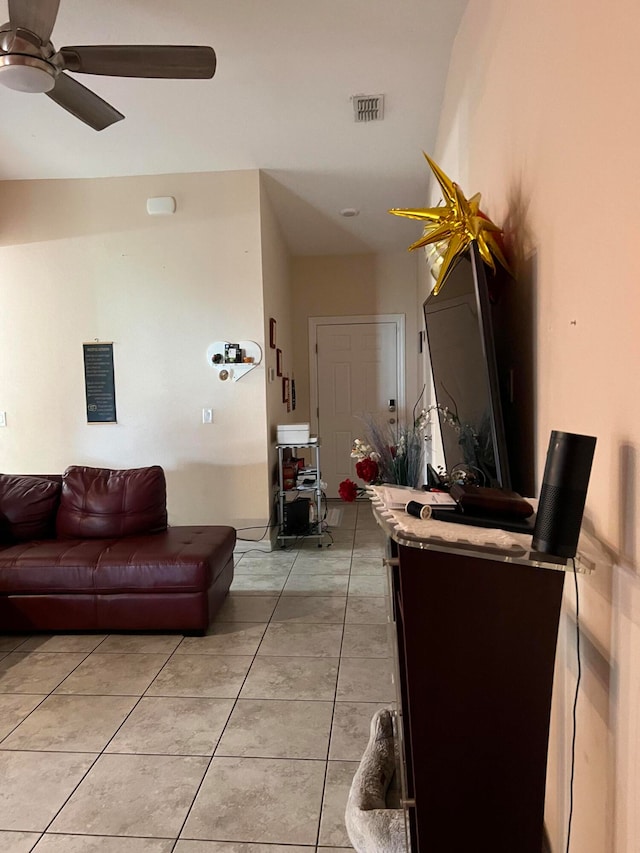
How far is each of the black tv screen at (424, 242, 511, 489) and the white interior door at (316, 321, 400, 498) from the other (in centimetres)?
419

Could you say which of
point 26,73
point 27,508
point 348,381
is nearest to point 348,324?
A: point 348,381

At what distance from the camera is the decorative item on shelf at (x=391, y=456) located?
1.92 metres

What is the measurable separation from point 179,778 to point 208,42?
3320mm

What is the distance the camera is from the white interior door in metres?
6.36

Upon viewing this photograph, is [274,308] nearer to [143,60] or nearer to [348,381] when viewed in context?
[348,381]

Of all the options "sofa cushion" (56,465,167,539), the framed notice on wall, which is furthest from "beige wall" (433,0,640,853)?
the framed notice on wall

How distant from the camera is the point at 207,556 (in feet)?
9.70

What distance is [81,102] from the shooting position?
2.59 meters

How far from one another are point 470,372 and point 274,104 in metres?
2.60

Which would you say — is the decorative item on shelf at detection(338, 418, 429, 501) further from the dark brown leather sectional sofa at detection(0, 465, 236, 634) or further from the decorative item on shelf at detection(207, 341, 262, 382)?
the decorative item on shelf at detection(207, 341, 262, 382)

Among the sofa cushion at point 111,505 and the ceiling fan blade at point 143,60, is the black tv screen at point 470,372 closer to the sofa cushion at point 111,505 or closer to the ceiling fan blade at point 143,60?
the ceiling fan blade at point 143,60

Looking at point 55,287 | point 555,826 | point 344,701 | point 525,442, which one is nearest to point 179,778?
Answer: point 344,701

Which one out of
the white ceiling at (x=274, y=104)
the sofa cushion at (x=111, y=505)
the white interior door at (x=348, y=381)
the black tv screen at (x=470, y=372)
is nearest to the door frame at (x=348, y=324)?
the white interior door at (x=348, y=381)

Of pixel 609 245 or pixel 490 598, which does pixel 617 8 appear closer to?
pixel 609 245
